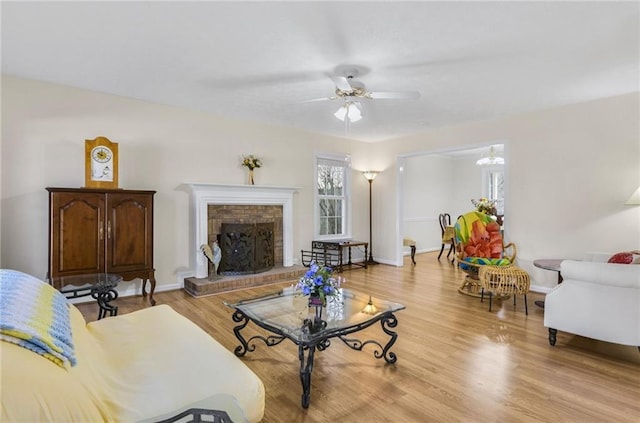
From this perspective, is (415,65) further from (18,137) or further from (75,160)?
(18,137)

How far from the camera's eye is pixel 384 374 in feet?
7.80

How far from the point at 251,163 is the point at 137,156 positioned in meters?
1.59

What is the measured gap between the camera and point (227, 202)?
16.3ft

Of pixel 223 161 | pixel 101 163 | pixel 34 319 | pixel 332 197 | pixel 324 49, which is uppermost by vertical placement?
pixel 324 49

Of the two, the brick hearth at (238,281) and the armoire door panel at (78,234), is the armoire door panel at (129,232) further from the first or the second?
the brick hearth at (238,281)

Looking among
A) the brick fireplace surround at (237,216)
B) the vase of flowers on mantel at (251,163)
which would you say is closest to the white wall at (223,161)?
the vase of flowers on mantel at (251,163)

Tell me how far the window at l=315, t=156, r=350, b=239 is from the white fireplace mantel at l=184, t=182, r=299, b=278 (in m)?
0.80

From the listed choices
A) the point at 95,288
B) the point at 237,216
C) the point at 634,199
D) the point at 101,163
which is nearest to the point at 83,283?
the point at 95,288

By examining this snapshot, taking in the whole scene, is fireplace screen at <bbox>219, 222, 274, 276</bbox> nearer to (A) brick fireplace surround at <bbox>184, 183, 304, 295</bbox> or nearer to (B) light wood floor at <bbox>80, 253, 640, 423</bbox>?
(A) brick fireplace surround at <bbox>184, 183, 304, 295</bbox>

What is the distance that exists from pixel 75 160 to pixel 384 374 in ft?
13.5

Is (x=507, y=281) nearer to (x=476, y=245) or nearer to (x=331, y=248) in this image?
(x=476, y=245)

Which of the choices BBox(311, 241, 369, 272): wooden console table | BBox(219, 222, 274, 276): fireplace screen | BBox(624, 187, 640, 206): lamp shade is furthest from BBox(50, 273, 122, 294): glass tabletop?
BBox(624, 187, 640, 206): lamp shade

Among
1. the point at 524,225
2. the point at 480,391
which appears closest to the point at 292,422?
the point at 480,391

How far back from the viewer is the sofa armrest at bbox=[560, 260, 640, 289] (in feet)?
8.00
